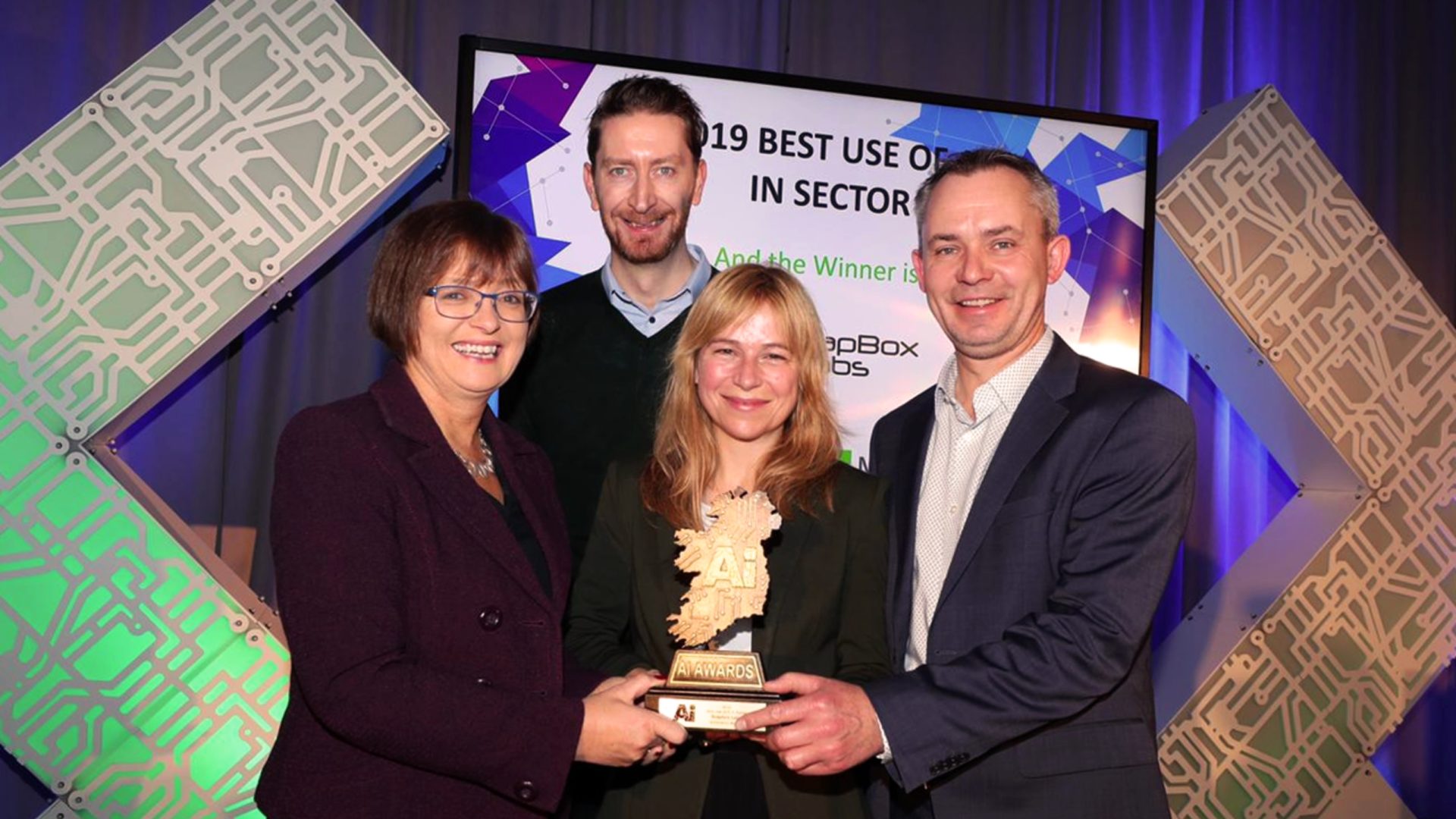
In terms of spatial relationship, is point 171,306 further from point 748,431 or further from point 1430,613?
point 1430,613

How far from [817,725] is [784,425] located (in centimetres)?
83

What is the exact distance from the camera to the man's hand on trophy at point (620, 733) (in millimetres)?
2213

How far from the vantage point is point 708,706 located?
2236 mm

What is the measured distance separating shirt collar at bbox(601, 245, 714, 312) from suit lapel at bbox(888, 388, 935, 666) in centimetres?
120

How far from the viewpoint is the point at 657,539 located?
105 inches

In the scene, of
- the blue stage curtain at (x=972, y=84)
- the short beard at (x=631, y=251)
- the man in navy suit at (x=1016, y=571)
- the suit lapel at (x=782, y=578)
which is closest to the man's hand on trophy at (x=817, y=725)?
the man in navy suit at (x=1016, y=571)

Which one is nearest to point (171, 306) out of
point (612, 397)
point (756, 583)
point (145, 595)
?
point (145, 595)

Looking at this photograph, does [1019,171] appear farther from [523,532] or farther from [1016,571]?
[523,532]

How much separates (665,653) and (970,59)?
12.1ft

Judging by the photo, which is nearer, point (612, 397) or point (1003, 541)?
point (1003, 541)

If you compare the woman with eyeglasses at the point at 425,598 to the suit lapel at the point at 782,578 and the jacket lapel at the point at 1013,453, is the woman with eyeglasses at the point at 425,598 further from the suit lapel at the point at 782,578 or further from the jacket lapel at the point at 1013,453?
the jacket lapel at the point at 1013,453

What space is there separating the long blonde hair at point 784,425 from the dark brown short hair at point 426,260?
545mm

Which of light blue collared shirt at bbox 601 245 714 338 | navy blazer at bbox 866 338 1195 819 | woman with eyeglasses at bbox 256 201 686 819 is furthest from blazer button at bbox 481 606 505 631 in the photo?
light blue collared shirt at bbox 601 245 714 338

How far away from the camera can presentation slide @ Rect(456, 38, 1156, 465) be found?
3.95 meters
